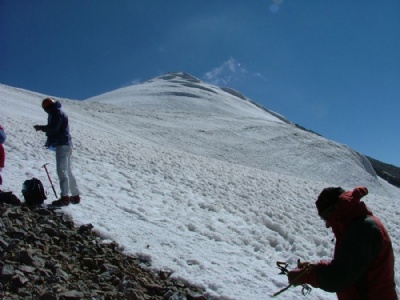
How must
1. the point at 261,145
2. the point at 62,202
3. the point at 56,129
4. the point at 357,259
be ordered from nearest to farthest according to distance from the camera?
1. the point at 357,259
2. the point at 62,202
3. the point at 56,129
4. the point at 261,145

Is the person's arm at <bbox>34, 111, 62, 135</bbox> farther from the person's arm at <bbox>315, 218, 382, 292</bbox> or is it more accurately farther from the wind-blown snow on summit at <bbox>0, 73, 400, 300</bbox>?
the person's arm at <bbox>315, 218, 382, 292</bbox>

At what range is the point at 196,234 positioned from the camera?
801 centimetres

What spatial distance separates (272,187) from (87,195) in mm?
8029

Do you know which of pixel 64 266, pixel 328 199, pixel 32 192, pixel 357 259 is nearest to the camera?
pixel 357 259

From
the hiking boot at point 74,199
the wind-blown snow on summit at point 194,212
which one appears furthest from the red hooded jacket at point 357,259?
the hiking boot at point 74,199

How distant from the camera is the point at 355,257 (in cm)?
287

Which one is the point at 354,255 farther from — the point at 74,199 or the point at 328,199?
the point at 74,199

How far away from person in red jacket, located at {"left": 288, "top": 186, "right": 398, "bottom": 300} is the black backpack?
5.44 metres

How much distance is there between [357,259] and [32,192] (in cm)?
592

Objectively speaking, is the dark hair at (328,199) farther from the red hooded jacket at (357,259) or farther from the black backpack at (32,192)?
the black backpack at (32,192)

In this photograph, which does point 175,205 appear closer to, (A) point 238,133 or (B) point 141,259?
(B) point 141,259

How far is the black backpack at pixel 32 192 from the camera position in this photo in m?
6.96

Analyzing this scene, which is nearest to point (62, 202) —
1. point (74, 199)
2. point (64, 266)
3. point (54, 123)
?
point (74, 199)

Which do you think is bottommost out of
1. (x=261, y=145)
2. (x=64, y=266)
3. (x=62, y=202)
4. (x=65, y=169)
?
(x=64, y=266)
